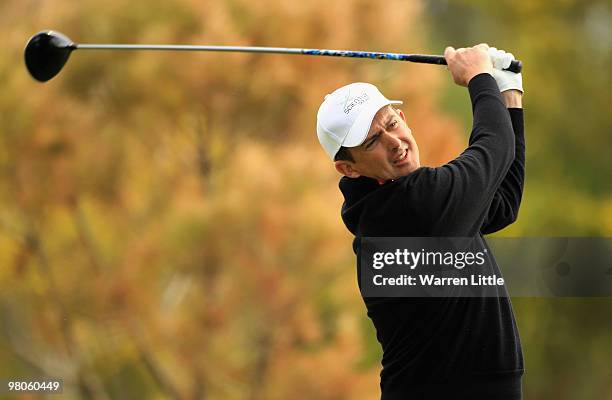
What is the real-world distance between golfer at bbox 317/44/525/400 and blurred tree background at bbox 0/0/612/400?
22.0 ft

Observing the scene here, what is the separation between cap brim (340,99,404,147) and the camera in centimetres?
215

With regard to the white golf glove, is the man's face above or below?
below

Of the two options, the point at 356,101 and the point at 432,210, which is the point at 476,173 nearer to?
the point at 432,210

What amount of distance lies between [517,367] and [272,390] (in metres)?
7.38

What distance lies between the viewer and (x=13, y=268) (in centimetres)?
1004

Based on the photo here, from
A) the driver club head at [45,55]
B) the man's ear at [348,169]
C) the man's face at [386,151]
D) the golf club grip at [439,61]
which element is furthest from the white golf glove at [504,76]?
the driver club head at [45,55]

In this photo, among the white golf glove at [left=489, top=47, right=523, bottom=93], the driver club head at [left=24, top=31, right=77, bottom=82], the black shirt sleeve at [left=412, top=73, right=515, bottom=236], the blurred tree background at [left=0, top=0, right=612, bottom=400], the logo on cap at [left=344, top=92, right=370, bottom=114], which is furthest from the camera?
the blurred tree background at [left=0, top=0, right=612, bottom=400]

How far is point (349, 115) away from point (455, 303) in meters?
0.43

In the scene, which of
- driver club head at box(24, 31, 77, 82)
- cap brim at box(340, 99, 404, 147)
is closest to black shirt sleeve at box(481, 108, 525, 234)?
cap brim at box(340, 99, 404, 147)

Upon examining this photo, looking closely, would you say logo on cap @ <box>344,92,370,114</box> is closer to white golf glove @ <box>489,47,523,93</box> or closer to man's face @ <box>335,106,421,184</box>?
man's face @ <box>335,106,421,184</box>

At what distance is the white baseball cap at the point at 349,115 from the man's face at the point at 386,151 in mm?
17

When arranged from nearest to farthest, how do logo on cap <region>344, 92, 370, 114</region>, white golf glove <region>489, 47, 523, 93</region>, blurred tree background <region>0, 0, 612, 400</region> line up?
logo on cap <region>344, 92, 370, 114</region> < white golf glove <region>489, 47, 523, 93</region> < blurred tree background <region>0, 0, 612, 400</region>

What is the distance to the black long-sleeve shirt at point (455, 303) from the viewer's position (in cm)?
207

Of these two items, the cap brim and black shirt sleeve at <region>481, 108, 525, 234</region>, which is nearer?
the cap brim
